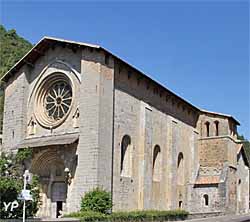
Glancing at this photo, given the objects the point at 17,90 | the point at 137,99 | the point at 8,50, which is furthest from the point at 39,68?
the point at 8,50

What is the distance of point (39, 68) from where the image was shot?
36.6m

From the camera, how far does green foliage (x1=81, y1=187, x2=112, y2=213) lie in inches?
1140

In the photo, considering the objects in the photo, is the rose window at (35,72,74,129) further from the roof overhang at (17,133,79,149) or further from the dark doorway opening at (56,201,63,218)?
the dark doorway opening at (56,201,63,218)

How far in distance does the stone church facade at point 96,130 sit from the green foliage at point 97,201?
713 mm

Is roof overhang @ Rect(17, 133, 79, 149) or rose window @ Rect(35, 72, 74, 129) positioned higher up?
rose window @ Rect(35, 72, 74, 129)

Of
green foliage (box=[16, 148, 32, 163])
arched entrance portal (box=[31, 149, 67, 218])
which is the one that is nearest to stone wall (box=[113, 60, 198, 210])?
arched entrance portal (box=[31, 149, 67, 218])

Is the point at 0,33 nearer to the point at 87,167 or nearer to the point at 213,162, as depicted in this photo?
the point at 213,162

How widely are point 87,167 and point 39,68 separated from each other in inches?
405

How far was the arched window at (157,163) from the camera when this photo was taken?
128ft

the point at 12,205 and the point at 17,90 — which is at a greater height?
the point at 17,90

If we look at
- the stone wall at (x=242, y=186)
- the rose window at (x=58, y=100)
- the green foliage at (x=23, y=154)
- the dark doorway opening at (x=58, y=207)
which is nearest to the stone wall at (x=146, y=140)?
the rose window at (x=58, y=100)

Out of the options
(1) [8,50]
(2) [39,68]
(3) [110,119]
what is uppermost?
(1) [8,50]

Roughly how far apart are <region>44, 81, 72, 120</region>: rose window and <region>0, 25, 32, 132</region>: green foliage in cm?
3172

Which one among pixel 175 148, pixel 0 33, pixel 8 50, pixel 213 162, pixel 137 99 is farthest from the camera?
pixel 0 33
